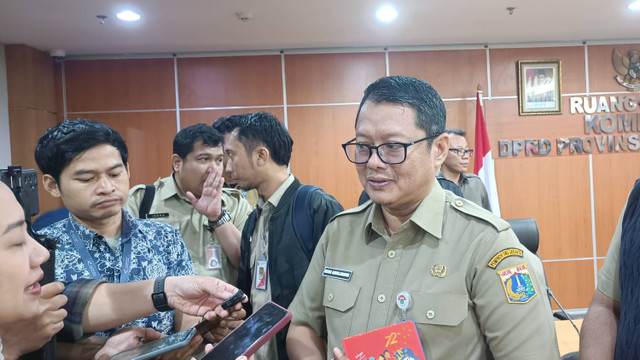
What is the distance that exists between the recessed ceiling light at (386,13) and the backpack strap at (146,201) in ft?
8.87

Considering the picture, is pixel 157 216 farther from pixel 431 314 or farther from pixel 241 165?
pixel 431 314

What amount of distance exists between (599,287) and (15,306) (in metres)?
1.40

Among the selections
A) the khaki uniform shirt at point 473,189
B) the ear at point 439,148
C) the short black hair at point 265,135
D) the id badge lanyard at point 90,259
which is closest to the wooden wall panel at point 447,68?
the khaki uniform shirt at point 473,189

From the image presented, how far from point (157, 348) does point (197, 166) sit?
66.7 inches

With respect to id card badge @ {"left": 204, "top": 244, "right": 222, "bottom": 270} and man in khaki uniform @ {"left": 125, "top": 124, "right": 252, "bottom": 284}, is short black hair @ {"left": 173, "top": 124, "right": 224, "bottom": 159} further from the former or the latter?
id card badge @ {"left": 204, "top": 244, "right": 222, "bottom": 270}

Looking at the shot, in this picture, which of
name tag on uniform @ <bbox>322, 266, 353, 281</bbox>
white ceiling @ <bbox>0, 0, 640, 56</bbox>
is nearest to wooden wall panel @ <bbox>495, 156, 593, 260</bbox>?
white ceiling @ <bbox>0, 0, 640, 56</bbox>

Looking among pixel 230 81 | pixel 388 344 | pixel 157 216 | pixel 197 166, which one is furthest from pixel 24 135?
pixel 388 344

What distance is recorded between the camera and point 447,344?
1.13 metres

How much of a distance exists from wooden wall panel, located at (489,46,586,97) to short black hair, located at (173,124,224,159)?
407 cm

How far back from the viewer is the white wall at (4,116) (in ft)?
15.1

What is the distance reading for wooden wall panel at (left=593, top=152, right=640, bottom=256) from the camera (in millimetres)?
5578

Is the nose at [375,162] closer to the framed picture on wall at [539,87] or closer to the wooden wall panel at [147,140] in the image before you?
the wooden wall panel at [147,140]

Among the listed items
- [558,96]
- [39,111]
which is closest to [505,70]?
[558,96]

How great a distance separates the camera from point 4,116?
464 cm
